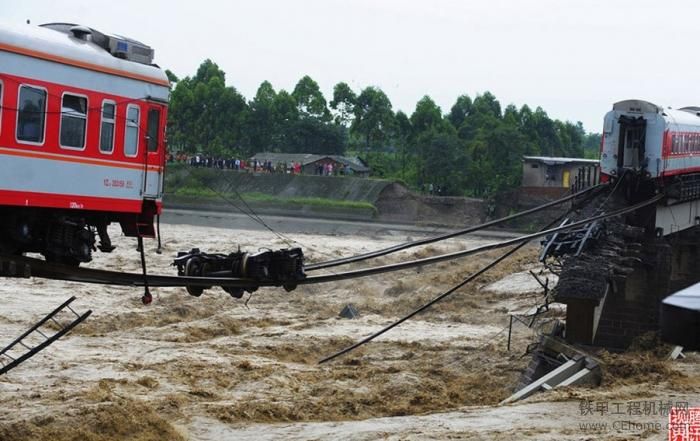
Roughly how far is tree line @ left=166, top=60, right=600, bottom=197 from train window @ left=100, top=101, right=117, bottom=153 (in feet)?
187

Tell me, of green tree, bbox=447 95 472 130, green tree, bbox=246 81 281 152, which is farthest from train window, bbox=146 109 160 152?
green tree, bbox=447 95 472 130

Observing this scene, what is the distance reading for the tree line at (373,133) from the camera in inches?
2899

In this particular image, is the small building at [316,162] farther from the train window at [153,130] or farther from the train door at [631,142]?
the train window at [153,130]

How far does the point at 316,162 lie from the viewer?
76750 millimetres

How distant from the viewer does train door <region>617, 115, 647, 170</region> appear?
102 ft

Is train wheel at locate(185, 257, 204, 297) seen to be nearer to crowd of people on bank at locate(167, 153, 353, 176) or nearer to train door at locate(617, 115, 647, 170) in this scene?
train door at locate(617, 115, 647, 170)

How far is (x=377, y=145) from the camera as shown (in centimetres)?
9038

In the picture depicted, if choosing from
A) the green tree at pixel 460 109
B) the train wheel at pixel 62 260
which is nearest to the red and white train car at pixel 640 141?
the train wheel at pixel 62 260

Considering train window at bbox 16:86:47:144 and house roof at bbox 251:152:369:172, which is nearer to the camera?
train window at bbox 16:86:47:144

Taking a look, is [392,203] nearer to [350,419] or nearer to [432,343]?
[432,343]

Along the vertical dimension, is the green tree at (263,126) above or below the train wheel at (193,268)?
above

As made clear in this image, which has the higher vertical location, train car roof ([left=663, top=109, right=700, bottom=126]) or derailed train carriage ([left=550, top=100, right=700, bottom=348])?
train car roof ([left=663, top=109, right=700, bottom=126])

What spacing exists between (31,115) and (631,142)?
21073 millimetres

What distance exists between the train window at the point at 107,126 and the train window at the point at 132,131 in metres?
0.24
